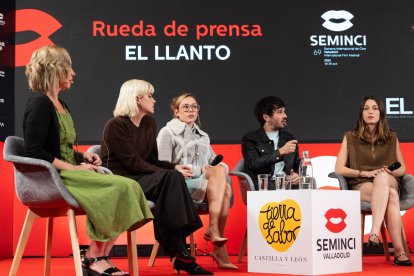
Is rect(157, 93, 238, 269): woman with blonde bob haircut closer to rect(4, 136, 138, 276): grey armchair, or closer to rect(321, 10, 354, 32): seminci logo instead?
rect(4, 136, 138, 276): grey armchair

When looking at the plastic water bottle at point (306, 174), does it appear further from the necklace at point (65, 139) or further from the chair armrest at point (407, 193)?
the necklace at point (65, 139)

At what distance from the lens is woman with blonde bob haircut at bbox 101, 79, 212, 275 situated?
14.1ft

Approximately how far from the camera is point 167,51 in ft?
22.4

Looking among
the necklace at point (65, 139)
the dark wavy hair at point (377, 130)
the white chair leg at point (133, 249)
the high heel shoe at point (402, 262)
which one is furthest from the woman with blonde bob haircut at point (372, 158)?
the necklace at point (65, 139)

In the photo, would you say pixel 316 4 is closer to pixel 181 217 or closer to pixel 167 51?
pixel 167 51

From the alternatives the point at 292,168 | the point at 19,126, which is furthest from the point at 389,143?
the point at 19,126

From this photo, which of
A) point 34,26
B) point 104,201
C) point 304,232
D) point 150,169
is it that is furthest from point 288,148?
point 34,26

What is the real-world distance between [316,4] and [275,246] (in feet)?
10.4

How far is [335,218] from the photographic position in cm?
448

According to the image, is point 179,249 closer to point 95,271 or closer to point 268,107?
point 95,271

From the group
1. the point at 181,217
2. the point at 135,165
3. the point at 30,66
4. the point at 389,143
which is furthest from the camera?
the point at 389,143

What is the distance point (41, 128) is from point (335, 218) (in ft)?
6.26

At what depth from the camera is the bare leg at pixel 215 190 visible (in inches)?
198

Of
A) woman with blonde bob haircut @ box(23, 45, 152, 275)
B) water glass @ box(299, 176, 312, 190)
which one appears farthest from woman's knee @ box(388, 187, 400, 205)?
woman with blonde bob haircut @ box(23, 45, 152, 275)
